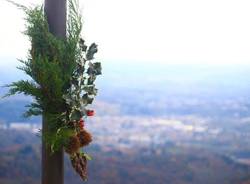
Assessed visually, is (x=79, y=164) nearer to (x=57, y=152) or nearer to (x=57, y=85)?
(x=57, y=152)

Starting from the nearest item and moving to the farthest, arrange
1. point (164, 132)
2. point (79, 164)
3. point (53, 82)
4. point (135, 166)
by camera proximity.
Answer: point (53, 82), point (79, 164), point (135, 166), point (164, 132)

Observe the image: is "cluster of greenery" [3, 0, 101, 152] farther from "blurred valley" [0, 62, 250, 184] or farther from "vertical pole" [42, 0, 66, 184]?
"blurred valley" [0, 62, 250, 184]

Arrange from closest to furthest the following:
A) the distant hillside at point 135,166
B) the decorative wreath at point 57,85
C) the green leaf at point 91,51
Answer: the decorative wreath at point 57,85, the green leaf at point 91,51, the distant hillside at point 135,166

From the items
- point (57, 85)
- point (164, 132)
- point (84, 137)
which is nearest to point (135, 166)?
point (164, 132)

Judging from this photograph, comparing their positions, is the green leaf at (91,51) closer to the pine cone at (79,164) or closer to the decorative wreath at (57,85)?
the decorative wreath at (57,85)

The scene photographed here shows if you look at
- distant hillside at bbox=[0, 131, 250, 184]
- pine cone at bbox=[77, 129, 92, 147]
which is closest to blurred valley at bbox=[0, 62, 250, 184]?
distant hillside at bbox=[0, 131, 250, 184]

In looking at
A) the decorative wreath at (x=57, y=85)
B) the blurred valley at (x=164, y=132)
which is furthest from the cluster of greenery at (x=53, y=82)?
the blurred valley at (x=164, y=132)
